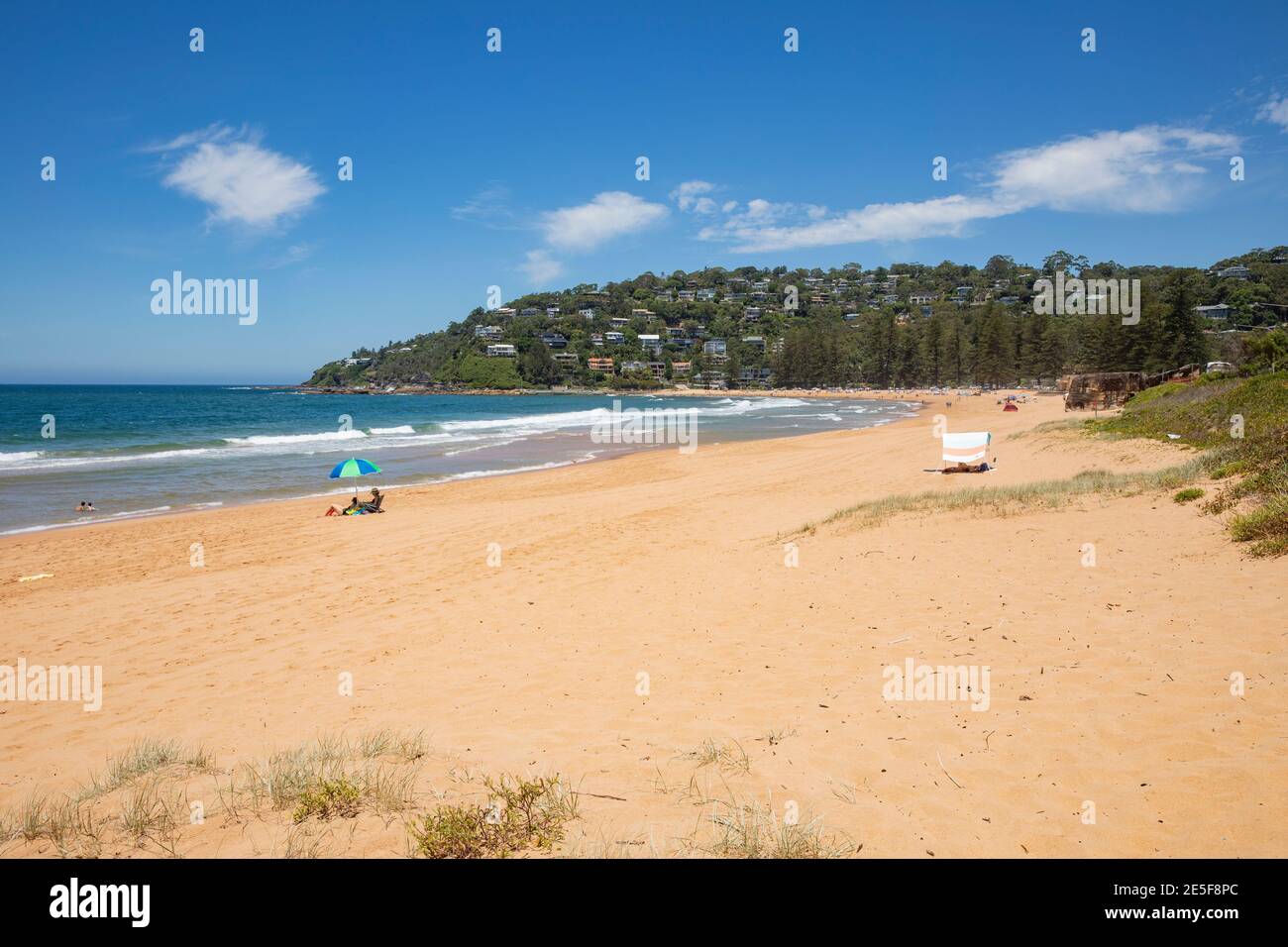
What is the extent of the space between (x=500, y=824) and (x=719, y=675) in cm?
299

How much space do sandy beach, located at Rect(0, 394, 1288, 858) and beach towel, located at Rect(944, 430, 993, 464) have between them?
6.90 metres

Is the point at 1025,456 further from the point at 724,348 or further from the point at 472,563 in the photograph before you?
the point at 724,348

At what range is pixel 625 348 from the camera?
611 ft

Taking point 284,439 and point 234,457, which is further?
point 284,439

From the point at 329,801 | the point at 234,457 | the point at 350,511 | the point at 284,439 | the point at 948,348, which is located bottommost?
the point at 329,801

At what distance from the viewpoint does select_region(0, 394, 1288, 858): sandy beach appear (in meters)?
3.65

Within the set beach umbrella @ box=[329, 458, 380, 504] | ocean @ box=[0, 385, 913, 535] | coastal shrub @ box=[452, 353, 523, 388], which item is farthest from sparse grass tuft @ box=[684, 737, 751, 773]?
coastal shrub @ box=[452, 353, 523, 388]

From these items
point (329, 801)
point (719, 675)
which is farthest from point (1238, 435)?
point (329, 801)

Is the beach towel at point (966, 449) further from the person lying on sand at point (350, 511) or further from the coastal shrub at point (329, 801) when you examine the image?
the coastal shrub at point (329, 801)

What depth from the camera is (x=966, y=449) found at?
17.7 metres

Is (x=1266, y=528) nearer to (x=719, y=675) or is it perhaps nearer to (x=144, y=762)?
(x=719, y=675)

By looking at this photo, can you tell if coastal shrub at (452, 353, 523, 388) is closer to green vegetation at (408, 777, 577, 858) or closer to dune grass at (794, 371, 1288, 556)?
dune grass at (794, 371, 1288, 556)
